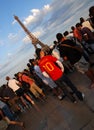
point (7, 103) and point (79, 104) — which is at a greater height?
point (7, 103)

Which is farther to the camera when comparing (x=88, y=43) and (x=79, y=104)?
(x=88, y=43)

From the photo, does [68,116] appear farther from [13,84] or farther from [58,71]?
[13,84]

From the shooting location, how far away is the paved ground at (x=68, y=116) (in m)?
7.24

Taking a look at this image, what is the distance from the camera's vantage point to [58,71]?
8.69 metres

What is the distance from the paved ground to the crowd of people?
0.32 meters

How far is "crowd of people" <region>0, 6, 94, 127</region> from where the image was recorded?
8.77 m

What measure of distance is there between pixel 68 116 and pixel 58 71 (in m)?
1.34

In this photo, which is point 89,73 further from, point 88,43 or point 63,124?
point 88,43

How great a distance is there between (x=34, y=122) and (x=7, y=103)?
3334 millimetres

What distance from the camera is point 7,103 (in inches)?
523

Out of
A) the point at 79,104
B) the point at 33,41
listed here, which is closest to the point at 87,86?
the point at 79,104

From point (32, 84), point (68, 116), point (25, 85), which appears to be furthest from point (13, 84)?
point (68, 116)

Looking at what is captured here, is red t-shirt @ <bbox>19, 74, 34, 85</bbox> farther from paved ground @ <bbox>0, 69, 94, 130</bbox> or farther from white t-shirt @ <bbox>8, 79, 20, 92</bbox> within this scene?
paved ground @ <bbox>0, 69, 94, 130</bbox>

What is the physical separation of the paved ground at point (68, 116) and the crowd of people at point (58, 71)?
32 centimetres
